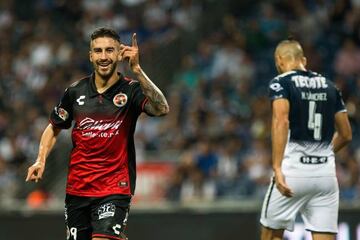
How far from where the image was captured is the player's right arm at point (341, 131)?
895cm

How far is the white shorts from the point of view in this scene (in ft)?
28.7

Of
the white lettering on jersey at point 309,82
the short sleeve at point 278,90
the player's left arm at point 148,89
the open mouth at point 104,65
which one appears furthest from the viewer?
the white lettering on jersey at point 309,82

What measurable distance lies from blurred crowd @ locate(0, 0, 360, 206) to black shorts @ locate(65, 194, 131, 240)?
571 centimetres

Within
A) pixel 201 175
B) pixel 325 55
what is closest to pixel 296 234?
pixel 201 175

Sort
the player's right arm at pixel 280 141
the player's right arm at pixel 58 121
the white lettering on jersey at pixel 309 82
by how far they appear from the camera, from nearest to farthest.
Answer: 1. the player's right arm at pixel 58 121
2. the player's right arm at pixel 280 141
3. the white lettering on jersey at pixel 309 82

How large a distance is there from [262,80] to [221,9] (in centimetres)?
252

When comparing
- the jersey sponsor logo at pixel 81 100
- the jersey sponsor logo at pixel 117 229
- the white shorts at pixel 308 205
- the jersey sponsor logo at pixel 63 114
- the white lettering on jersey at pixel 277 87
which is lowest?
the jersey sponsor logo at pixel 117 229

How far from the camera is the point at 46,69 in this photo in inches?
717

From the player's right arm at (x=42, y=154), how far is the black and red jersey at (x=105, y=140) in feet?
0.82

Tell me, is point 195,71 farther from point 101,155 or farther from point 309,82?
point 101,155

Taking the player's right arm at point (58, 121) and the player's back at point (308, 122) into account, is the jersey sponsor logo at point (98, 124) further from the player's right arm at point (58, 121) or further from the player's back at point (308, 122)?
the player's back at point (308, 122)

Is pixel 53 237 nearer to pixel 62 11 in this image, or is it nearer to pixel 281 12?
pixel 281 12

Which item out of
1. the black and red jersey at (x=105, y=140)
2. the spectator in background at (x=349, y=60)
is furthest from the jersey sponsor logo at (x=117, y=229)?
the spectator in background at (x=349, y=60)

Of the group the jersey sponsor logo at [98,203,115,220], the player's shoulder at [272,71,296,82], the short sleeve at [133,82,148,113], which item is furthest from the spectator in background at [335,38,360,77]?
the jersey sponsor logo at [98,203,115,220]
